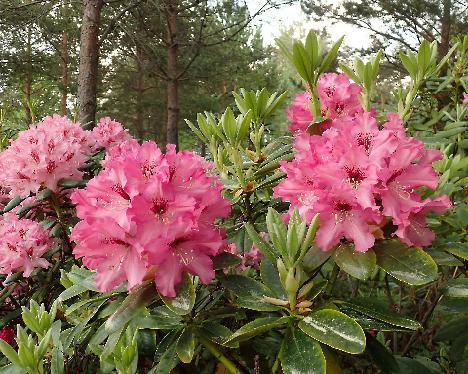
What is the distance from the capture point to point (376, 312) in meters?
0.97

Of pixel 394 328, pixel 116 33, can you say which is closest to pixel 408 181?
pixel 394 328

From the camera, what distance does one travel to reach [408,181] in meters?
0.99

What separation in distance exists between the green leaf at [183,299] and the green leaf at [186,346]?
101mm

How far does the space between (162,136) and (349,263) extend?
1951cm

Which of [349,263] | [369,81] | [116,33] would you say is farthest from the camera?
[116,33]

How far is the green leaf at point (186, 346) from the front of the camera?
99 centimetres

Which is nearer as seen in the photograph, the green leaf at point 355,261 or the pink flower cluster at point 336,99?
the green leaf at point 355,261

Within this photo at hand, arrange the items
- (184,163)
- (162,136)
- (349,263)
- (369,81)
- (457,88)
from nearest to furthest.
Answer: (349,263) < (184,163) < (369,81) < (457,88) < (162,136)

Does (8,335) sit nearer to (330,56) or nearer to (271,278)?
(271,278)

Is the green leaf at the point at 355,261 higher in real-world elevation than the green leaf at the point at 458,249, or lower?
lower

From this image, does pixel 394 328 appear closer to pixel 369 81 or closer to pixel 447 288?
pixel 447 288


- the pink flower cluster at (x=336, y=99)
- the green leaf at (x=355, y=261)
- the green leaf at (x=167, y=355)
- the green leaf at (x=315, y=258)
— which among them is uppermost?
the pink flower cluster at (x=336, y=99)

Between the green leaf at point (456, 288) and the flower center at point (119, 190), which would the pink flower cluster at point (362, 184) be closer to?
the green leaf at point (456, 288)

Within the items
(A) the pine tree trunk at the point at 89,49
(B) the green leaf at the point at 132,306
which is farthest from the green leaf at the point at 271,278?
(A) the pine tree trunk at the point at 89,49
